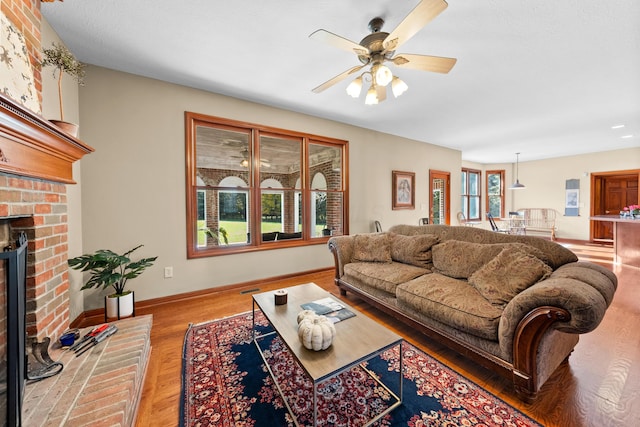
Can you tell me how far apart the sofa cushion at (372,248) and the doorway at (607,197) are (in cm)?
782

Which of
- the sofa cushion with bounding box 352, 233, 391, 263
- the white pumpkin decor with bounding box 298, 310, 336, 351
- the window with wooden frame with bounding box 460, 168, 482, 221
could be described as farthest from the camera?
the window with wooden frame with bounding box 460, 168, 482, 221

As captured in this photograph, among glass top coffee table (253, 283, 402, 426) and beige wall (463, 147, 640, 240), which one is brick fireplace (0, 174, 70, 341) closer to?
glass top coffee table (253, 283, 402, 426)

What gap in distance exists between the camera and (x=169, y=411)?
4.62 feet

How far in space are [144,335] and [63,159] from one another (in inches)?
52.7

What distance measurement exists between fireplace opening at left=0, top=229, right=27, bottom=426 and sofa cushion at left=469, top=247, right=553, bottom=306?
262 centimetres

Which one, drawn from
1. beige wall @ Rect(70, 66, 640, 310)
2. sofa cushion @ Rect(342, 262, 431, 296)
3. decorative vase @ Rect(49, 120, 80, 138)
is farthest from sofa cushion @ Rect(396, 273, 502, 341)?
decorative vase @ Rect(49, 120, 80, 138)

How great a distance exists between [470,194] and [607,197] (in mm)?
3376

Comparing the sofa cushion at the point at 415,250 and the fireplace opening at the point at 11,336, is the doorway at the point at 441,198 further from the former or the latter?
the fireplace opening at the point at 11,336

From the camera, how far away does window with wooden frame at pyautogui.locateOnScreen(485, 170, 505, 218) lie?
27.5 feet

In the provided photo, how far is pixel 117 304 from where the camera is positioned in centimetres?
216

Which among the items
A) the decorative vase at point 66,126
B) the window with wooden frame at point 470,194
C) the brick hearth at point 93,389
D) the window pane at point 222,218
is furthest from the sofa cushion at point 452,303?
the window with wooden frame at point 470,194

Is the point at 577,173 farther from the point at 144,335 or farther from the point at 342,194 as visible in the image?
the point at 144,335

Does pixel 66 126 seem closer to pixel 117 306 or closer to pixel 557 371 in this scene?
pixel 117 306

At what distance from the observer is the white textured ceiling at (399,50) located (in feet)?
5.93
